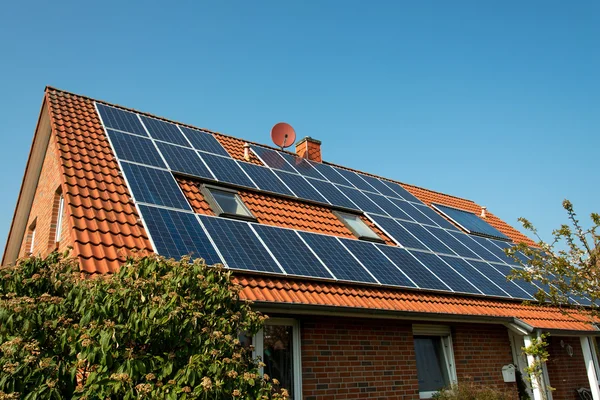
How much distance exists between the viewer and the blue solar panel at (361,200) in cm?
1217

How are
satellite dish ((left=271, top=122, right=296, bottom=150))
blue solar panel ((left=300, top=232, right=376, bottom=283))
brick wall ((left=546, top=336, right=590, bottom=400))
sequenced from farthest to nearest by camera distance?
1. satellite dish ((left=271, top=122, right=296, bottom=150))
2. brick wall ((left=546, top=336, right=590, bottom=400))
3. blue solar panel ((left=300, top=232, right=376, bottom=283))

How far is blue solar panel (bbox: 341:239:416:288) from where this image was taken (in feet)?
29.6

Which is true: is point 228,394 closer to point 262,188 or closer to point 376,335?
point 376,335

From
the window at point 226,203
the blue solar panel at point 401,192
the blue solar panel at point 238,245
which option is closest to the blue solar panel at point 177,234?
the blue solar panel at point 238,245

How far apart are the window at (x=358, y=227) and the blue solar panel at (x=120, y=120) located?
15.3 ft

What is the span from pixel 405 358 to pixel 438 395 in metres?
1.02

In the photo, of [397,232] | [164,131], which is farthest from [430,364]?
[164,131]

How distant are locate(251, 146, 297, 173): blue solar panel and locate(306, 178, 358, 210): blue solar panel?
0.75 meters

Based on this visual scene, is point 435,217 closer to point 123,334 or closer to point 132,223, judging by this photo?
point 132,223

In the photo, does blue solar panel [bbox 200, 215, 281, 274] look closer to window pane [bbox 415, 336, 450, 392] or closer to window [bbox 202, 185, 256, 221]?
window [bbox 202, 185, 256, 221]

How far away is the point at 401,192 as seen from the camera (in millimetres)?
15422

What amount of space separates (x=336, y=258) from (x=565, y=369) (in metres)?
7.66

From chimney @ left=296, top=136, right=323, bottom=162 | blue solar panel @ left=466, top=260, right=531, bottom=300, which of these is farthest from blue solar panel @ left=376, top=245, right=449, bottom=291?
chimney @ left=296, top=136, right=323, bottom=162

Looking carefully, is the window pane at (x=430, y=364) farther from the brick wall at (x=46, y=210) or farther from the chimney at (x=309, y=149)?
the chimney at (x=309, y=149)
